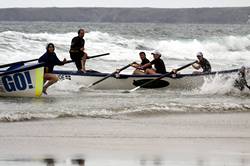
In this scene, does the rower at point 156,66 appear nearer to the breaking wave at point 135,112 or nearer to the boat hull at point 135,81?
the boat hull at point 135,81

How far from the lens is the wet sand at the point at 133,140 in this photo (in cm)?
806

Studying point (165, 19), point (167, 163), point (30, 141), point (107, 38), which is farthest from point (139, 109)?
point (165, 19)

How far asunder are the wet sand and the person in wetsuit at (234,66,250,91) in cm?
432

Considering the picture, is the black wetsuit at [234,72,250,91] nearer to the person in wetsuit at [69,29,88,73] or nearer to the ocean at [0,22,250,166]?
the ocean at [0,22,250,166]

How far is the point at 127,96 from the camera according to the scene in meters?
15.4

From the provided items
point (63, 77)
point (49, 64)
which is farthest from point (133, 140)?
point (63, 77)

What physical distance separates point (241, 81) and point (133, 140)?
7.41m

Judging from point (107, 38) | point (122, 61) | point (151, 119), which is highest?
point (107, 38)

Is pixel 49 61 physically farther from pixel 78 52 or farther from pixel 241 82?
pixel 241 82

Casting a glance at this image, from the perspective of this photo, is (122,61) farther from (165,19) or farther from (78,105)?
(165,19)

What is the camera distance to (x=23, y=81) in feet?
49.0

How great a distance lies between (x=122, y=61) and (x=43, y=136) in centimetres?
1864

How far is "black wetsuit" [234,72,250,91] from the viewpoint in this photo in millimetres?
16172

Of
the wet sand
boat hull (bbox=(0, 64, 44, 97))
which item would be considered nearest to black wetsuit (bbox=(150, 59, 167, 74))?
boat hull (bbox=(0, 64, 44, 97))
